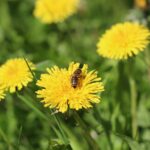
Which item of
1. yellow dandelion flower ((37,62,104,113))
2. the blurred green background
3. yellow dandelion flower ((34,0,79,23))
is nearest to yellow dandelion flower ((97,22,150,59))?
the blurred green background

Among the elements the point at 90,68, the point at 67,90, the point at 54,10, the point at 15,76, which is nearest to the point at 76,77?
the point at 67,90

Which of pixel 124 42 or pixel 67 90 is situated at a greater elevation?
pixel 124 42

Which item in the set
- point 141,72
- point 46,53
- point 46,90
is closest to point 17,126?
point 46,53

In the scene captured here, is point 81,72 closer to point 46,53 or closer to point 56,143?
point 56,143

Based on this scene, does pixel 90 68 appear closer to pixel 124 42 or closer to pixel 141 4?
pixel 141 4

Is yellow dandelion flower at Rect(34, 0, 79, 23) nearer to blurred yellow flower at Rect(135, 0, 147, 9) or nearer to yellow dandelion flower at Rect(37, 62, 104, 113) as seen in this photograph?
blurred yellow flower at Rect(135, 0, 147, 9)
